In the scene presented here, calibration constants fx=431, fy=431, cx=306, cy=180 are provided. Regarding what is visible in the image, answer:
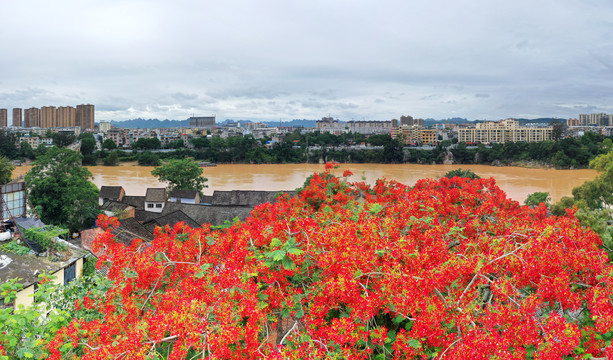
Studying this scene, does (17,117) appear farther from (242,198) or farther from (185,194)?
(242,198)

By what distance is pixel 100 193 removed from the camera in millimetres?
19969

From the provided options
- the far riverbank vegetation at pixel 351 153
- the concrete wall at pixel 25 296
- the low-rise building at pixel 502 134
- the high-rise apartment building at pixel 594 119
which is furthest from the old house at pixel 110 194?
the high-rise apartment building at pixel 594 119

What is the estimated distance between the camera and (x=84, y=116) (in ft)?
339

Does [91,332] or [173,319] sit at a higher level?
[173,319]

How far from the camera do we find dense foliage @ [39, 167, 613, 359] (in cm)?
186

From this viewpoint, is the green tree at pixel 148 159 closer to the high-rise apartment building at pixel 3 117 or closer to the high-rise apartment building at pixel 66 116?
the high-rise apartment building at pixel 66 116

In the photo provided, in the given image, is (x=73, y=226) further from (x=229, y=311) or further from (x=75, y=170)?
(x=229, y=311)

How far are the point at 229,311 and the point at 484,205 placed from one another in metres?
2.69

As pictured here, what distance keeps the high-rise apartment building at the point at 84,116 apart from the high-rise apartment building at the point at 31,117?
10.1 m

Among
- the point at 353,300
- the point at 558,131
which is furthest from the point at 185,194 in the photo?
the point at 558,131

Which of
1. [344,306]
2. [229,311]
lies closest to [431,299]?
[344,306]

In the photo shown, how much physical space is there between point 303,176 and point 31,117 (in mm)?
96896

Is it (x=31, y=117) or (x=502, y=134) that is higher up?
(x=31, y=117)

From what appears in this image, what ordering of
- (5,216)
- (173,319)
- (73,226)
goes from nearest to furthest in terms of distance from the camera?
(173,319) → (5,216) → (73,226)
